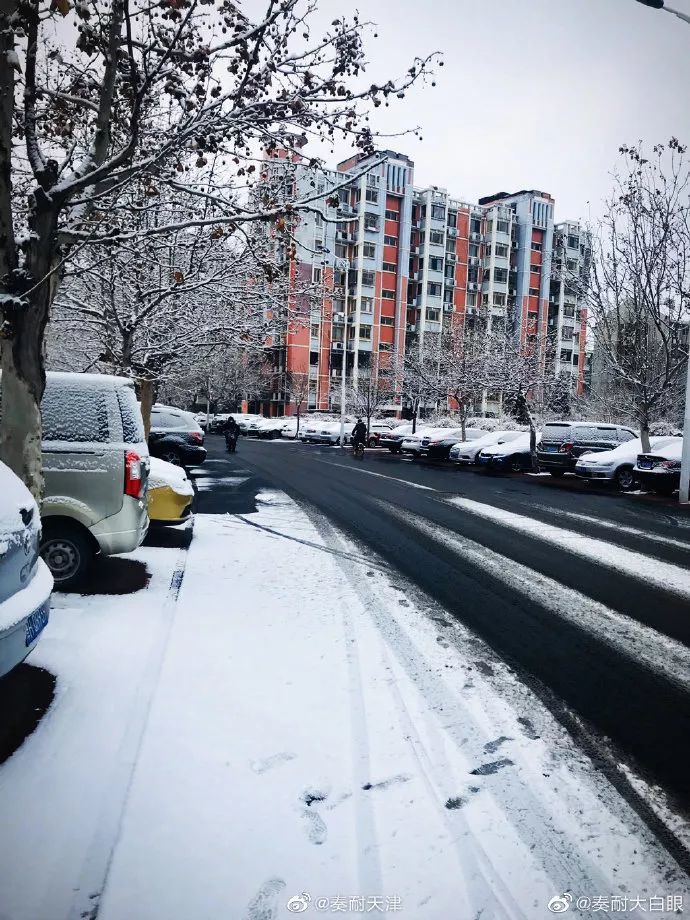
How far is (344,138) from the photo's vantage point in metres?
6.73

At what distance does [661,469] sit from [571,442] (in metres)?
5.07

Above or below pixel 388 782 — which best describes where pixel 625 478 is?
above

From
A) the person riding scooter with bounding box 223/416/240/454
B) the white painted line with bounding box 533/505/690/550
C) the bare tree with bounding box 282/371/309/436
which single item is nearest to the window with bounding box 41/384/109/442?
the white painted line with bounding box 533/505/690/550

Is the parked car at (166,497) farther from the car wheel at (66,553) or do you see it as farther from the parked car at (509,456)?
the parked car at (509,456)

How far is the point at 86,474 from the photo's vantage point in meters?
6.11

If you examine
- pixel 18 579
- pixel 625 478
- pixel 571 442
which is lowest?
pixel 625 478

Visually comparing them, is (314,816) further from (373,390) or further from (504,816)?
(373,390)

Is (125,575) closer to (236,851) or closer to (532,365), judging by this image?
(236,851)

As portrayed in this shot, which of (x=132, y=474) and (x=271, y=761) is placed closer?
(x=271, y=761)

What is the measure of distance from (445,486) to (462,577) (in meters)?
10.5

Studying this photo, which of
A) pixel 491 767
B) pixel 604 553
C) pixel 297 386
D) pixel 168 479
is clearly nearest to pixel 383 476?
pixel 604 553

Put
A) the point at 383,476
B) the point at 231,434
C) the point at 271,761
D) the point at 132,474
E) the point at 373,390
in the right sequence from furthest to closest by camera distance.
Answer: the point at 373,390 < the point at 231,434 < the point at 383,476 < the point at 132,474 < the point at 271,761

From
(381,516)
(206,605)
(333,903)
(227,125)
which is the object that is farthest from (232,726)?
(381,516)

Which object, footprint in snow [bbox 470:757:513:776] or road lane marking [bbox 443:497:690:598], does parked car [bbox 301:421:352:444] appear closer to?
road lane marking [bbox 443:497:690:598]
